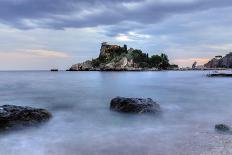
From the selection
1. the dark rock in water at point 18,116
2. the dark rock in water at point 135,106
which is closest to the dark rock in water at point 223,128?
the dark rock in water at point 135,106

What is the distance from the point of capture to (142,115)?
21969 mm

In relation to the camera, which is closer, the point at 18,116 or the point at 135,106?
the point at 18,116

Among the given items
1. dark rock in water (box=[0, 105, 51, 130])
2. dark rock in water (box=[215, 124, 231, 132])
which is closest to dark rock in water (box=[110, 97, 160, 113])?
dark rock in water (box=[0, 105, 51, 130])

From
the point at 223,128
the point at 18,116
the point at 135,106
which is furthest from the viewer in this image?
the point at 135,106

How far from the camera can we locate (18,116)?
1903cm

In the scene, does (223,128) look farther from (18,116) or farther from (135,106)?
(18,116)

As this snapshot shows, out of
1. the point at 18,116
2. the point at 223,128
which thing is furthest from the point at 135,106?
the point at 18,116

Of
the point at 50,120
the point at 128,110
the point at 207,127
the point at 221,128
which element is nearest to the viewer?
the point at 221,128

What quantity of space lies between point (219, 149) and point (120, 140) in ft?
15.2

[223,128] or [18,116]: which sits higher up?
[18,116]

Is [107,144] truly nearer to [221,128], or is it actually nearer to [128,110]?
[221,128]

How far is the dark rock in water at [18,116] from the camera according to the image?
1827cm

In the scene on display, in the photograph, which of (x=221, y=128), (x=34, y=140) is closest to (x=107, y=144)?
(x=34, y=140)

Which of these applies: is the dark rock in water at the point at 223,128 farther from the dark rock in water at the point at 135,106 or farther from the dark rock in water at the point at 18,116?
the dark rock in water at the point at 18,116
